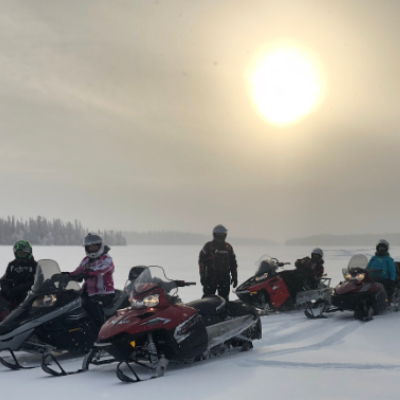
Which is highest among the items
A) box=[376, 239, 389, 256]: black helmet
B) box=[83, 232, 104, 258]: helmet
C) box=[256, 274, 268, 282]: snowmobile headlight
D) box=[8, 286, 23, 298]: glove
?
box=[83, 232, 104, 258]: helmet

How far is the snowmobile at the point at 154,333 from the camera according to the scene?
14.7ft

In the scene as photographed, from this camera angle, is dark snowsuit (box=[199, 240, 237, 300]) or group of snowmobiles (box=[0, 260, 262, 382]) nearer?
group of snowmobiles (box=[0, 260, 262, 382])

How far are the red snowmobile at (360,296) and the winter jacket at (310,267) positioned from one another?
1100 millimetres

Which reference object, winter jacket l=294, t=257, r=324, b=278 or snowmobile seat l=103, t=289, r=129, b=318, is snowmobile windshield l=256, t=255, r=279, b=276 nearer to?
winter jacket l=294, t=257, r=324, b=278

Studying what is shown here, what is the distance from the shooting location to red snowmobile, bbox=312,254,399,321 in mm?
8211

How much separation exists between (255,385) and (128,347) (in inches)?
49.0

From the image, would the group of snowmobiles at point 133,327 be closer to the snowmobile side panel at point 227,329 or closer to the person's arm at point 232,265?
the snowmobile side panel at point 227,329

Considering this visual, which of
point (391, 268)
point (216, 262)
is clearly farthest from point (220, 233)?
point (391, 268)

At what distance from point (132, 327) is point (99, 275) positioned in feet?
5.19

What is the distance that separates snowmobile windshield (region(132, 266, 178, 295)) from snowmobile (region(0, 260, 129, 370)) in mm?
1221

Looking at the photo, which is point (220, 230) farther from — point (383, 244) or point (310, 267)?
point (383, 244)

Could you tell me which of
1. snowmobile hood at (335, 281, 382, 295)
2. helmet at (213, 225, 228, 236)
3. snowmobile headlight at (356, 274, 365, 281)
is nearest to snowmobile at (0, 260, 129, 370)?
helmet at (213, 225, 228, 236)

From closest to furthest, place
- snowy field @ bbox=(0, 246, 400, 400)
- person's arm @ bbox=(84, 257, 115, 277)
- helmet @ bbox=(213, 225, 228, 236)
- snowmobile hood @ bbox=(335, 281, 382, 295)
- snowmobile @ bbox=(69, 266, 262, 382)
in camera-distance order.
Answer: snowy field @ bbox=(0, 246, 400, 400), snowmobile @ bbox=(69, 266, 262, 382), person's arm @ bbox=(84, 257, 115, 277), helmet @ bbox=(213, 225, 228, 236), snowmobile hood @ bbox=(335, 281, 382, 295)

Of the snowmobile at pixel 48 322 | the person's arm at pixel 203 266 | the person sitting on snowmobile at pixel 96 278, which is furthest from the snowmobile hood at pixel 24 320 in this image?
the person's arm at pixel 203 266
